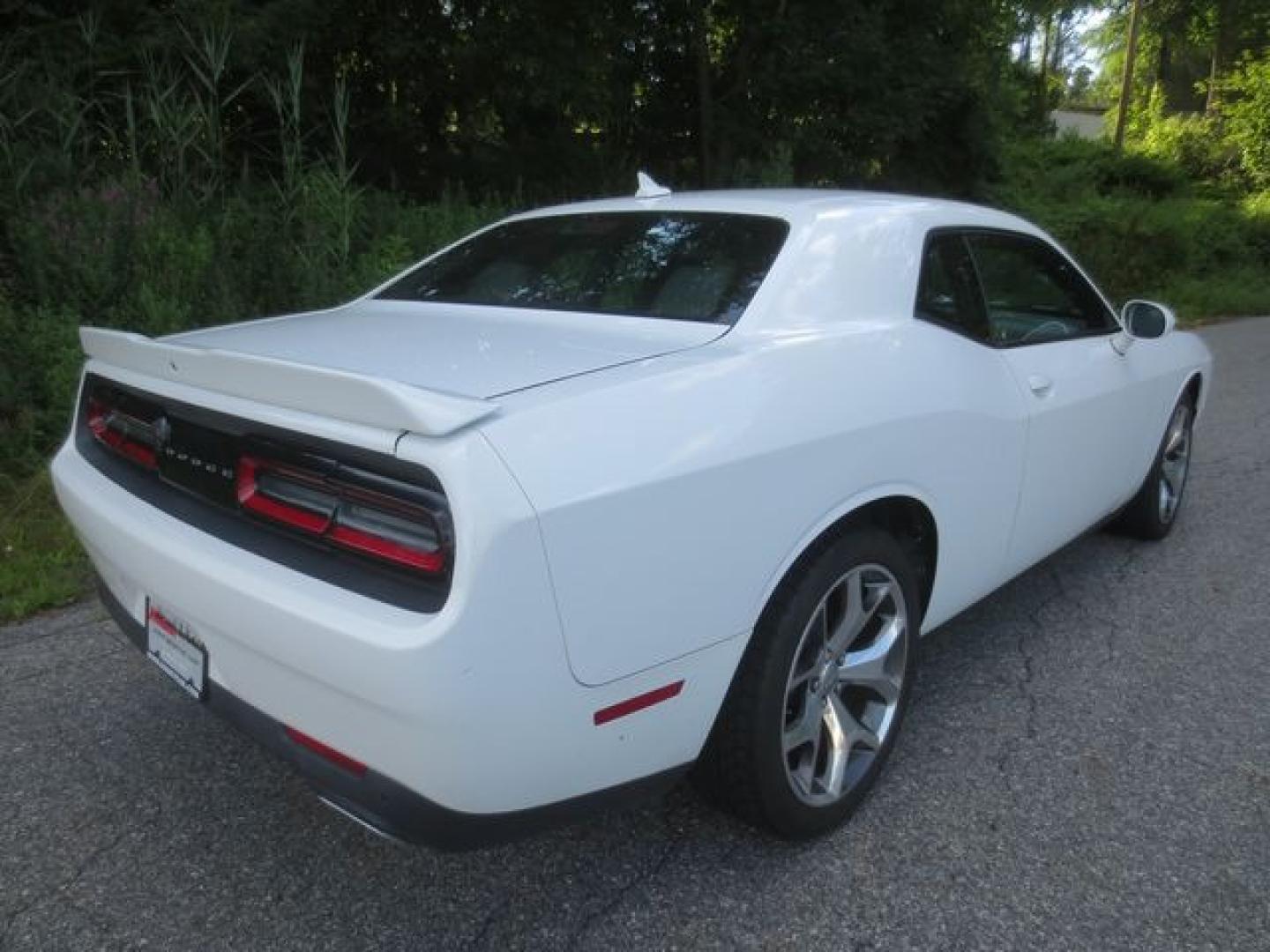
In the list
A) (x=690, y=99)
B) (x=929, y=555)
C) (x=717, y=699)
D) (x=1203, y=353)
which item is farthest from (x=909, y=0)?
(x=717, y=699)

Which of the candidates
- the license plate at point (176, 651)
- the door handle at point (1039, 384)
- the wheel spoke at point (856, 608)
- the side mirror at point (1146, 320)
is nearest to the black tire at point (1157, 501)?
the side mirror at point (1146, 320)

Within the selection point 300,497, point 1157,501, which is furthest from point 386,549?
point 1157,501

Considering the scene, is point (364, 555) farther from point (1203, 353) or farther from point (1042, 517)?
point (1203, 353)

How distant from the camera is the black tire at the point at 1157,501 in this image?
13.6ft

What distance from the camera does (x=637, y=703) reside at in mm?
1779

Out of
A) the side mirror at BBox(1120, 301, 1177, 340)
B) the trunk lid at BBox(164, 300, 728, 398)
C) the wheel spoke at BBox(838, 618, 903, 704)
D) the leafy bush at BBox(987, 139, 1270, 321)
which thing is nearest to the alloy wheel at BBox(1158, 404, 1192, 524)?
the side mirror at BBox(1120, 301, 1177, 340)

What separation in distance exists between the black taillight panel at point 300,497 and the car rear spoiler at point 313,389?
6cm

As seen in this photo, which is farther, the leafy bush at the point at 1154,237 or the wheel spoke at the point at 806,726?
the leafy bush at the point at 1154,237

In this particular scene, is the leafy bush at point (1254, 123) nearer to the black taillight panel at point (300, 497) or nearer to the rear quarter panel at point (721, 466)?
the rear quarter panel at point (721, 466)

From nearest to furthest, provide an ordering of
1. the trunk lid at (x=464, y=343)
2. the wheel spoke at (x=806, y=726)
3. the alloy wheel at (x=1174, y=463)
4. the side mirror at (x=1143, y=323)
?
the trunk lid at (x=464, y=343)
the wheel spoke at (x=806, y=726)
the side mirror at (x=1143, y=323)
the alloy wheel at (x=1174, y=463)

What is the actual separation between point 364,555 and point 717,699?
73 cm

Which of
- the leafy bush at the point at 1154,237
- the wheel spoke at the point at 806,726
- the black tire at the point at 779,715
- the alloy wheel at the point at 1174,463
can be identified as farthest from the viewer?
the leafy bush at the point at 1154,237

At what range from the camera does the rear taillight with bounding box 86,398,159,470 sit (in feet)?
7.46

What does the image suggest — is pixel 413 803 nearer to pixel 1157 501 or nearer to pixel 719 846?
pixel 719 846
